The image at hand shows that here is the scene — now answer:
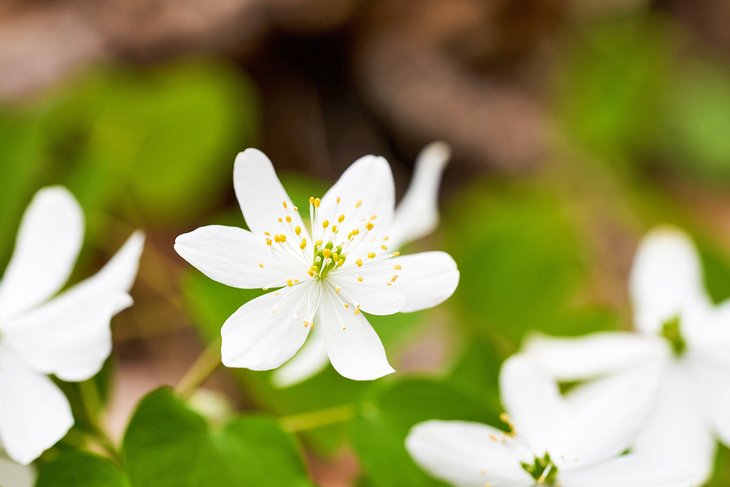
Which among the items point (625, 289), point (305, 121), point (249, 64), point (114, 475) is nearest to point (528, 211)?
point (625, 289)

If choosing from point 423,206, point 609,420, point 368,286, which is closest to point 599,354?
point 609,420

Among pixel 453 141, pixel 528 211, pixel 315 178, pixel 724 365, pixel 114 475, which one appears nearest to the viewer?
pixel 114 475

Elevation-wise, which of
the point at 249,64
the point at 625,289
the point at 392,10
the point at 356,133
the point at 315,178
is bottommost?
the point at 625,289

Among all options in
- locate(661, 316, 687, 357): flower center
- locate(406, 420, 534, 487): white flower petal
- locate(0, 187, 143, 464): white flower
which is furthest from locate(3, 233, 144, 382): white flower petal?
locate(661, 316, 687, 357): flower center

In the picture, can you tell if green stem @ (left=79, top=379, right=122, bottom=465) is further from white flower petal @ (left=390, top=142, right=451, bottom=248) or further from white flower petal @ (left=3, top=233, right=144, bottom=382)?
white flower petal @ (left=390, top=142, right=451, bottom=248)

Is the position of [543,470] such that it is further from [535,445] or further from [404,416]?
[404,416]

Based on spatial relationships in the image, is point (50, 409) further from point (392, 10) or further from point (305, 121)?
point (392, 10)

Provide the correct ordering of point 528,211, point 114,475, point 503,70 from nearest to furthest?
point 114,475 < point 528,211 < point 503,70
